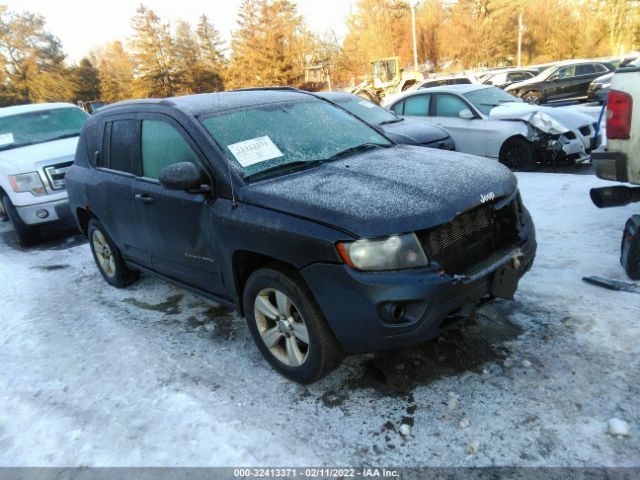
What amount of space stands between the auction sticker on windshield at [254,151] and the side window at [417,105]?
6.81 meters

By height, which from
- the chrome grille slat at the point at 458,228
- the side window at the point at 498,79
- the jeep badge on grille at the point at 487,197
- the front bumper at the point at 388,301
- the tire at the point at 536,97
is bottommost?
the tire at the point at 536,97

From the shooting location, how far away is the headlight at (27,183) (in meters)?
6.66

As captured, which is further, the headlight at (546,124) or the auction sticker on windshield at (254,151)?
the headlight at (546,124)

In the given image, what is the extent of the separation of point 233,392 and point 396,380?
1016 mm

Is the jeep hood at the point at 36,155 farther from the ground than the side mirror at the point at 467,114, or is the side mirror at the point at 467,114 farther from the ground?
the jeep hood at the point at 36,155

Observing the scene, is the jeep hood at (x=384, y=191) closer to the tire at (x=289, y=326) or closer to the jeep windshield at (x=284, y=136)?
the jeep windshield at (x=284, y=136)

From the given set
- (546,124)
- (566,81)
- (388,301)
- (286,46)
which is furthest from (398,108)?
(286,46)

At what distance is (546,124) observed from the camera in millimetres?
8000

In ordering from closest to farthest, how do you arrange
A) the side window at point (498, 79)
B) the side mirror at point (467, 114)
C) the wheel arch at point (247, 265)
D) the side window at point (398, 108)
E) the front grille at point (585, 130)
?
the wheel arch at point (247, 265) → the front grille at point (585, 130) → the side mirror at point (467, 114) → the side window at point (398, 108) → the side window at point (498, 79)

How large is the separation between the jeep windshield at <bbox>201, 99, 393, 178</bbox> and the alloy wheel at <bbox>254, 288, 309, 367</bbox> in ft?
2.67

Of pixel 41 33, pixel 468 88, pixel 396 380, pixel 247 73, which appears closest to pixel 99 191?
pixel 396 380

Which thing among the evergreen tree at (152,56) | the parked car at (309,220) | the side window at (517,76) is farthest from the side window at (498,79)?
the evergreen tree at (152,56)

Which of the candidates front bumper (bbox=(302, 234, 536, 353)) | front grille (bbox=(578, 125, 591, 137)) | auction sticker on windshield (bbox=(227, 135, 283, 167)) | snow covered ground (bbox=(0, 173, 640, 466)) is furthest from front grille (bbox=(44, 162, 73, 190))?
front grille (bbox=(578, 125, 591, 137))

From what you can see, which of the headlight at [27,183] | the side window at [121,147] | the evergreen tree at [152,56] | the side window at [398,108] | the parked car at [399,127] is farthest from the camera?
the evergreen tree at [152,56]
